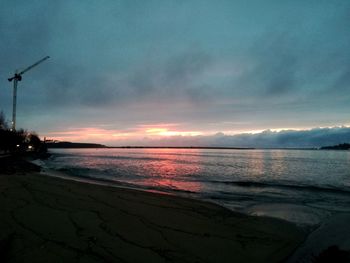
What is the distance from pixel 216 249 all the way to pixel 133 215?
4.58m

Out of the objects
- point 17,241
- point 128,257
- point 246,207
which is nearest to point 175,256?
point 128,257

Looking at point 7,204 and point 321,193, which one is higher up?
point 7,204

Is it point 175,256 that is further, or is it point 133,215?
point 133,215

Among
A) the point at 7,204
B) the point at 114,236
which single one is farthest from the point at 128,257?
the point at 7,204

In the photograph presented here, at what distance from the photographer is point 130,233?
31.5 ft

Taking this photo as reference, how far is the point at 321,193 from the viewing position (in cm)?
2525

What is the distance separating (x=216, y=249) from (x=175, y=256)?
149 cm

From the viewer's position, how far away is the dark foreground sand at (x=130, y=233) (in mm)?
7754

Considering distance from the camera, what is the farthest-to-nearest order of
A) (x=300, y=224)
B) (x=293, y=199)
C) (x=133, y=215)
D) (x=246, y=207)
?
1. (x=293, y=199)
2. (x=246, y=207)
3. (x=300, y=224)
4. (x=133, y=215)

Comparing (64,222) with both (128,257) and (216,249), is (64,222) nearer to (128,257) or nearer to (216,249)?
(128,257)

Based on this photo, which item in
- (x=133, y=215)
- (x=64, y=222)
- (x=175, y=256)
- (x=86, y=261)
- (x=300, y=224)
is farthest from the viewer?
(x=300, y=224)

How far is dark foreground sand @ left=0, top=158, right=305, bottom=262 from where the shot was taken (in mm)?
7754

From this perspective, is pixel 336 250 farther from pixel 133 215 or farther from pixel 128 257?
pixel 133 215

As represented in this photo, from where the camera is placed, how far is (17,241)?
8125 millimetres
